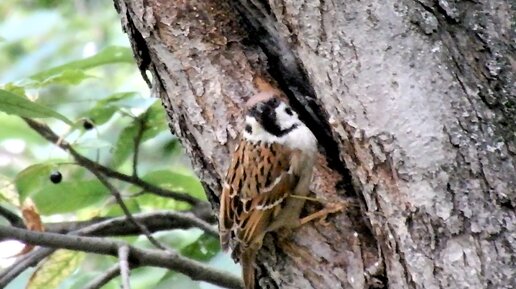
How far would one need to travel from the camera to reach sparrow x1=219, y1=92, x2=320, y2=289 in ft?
6.83

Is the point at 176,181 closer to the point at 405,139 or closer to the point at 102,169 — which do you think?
the point at 102,169

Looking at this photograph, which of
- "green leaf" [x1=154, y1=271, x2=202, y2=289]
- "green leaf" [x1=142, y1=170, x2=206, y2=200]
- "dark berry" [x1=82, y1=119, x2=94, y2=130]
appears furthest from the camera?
"green leaf" [x1=142, y1=170, x2=206, y2=200]

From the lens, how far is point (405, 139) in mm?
1736

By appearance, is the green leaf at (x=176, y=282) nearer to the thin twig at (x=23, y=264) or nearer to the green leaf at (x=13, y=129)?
the thin twig at (x=23, y=264)

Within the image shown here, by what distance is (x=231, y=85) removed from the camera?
2.10m

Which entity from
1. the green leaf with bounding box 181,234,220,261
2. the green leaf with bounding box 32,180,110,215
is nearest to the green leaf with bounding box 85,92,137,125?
the green leaf with bounding box 32,180,110,215

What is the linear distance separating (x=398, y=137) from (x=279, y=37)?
56 cm

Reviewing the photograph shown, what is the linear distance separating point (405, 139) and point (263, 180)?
0.61 meters

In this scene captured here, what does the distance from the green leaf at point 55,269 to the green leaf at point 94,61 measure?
480mm

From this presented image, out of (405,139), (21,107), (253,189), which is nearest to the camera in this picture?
(405,139)

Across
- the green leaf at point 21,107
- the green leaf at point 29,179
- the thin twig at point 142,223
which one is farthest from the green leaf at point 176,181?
the green leaf at point 21,107

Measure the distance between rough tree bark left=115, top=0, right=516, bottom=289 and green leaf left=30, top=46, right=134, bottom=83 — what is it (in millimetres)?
541

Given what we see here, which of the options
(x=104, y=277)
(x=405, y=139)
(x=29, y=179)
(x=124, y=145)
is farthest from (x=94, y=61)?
(x=405, y=139)

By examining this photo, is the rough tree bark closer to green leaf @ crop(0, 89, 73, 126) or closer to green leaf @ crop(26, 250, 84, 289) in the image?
green leaf @ crop(0, 89, 73, 126)
